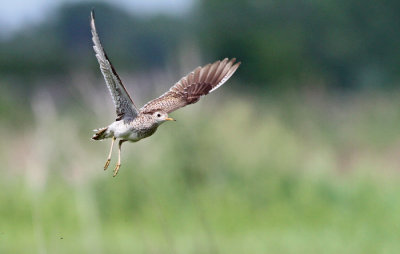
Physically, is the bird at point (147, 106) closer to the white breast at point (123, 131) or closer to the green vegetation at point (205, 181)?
the white breast at point (123, 131)

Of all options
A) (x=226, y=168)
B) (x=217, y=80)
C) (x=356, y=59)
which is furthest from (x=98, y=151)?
(x=356, y=59)

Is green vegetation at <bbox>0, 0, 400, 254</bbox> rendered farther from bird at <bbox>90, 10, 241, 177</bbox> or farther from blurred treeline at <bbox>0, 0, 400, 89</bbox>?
blurred treeline at <bbox>0, 0, 400, 89</bbox>

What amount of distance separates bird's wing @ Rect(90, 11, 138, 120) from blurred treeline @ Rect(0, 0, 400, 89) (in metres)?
32.7

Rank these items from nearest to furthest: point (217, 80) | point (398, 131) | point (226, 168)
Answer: point (217, 80), point (226, 168), point (398, 131)

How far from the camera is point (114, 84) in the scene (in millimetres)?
6531

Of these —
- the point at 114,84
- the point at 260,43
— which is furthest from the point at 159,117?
the point at 260,43

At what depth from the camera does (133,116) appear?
6848 mm

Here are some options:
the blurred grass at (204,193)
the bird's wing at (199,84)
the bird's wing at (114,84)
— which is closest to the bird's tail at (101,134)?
the bird's wing at (114,84)

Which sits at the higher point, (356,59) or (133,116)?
(356,59)

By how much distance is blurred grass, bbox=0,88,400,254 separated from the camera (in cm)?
1323

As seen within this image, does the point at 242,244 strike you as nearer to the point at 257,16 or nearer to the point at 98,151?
the point at 98,151

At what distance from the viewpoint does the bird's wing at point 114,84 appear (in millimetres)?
6254

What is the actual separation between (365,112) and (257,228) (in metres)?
9.54

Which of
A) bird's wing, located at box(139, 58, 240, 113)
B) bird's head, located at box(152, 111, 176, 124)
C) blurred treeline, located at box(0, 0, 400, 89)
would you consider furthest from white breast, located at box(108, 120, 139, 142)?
blurred treeline, located at box(0, 0, 400, 89)
